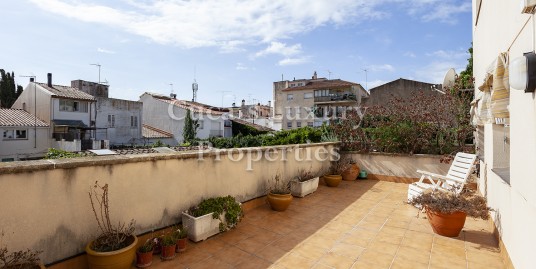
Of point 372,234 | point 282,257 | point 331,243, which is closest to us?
point 282,257

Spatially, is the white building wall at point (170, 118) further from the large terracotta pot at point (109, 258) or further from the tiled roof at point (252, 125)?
the large terracotta pot at point (109, 258)

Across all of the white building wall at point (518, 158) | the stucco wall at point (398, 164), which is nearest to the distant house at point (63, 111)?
the stucco wall at point (398, 164)

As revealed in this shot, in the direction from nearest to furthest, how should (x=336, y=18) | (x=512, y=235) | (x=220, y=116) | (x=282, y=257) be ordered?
(x=512, y=235) < (x=282, y=257) < (x=336, y=18) < (x=220, y=116)

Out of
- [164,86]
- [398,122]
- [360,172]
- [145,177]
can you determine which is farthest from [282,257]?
[164,86]

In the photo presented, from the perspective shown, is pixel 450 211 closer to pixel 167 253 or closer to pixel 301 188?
pixel 301 188

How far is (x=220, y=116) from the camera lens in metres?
37.4

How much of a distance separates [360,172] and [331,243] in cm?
527

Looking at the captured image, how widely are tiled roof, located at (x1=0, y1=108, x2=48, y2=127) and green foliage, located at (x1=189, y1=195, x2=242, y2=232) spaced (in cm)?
2783

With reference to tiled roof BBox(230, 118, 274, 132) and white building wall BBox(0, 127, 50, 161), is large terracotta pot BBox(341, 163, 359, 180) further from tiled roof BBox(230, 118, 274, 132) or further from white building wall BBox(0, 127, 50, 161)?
tiled roof BBox(230, 118, 274, 132)

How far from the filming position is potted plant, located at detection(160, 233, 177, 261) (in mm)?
3502

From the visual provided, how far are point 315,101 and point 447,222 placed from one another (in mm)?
34047

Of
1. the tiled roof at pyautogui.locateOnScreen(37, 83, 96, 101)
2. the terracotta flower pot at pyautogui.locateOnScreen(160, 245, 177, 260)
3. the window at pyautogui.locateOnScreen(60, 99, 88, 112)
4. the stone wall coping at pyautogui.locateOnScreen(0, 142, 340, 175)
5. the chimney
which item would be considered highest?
the chimney

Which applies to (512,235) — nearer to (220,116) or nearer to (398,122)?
(398,122)

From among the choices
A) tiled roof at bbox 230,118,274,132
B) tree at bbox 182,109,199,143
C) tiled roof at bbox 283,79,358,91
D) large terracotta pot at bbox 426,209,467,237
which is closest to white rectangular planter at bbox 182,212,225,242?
large terracotta pot at bbox 426,209,467,237
